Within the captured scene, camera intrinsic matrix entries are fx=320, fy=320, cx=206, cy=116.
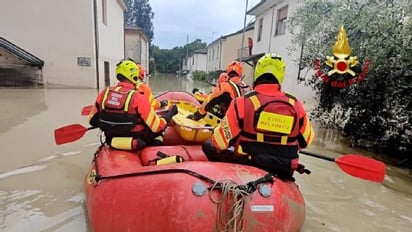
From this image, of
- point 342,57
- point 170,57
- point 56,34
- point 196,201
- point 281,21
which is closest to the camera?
point 196,201

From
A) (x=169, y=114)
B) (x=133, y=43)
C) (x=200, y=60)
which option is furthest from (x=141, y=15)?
(x=169, y=114)

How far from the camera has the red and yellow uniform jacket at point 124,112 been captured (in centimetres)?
303

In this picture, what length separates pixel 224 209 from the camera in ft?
6.07

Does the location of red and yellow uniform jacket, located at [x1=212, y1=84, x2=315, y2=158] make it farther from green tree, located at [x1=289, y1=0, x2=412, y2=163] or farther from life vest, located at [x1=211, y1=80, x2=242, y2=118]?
green tree, located at [x1=289, y1=0, x2=412, y2=163]

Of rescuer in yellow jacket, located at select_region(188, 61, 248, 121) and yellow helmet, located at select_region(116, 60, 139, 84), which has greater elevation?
yellow helmet, located at select_region(116, 60, 139, 84)

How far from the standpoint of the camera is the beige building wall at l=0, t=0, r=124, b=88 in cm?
1246

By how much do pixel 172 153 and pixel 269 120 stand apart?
1261mm

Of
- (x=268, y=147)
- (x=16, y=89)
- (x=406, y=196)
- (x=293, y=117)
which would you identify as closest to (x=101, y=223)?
(x=268, y=147)

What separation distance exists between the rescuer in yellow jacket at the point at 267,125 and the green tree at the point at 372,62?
3.04 meters

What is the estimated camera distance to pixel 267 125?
2.26 meters

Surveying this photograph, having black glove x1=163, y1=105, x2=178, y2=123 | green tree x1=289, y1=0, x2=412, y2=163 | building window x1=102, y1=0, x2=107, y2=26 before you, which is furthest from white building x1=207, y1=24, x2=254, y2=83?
black glove x1=163, y1=105, x2=178, y2=123

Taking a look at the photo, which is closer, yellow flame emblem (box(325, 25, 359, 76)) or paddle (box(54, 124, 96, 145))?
paddle (box(54, 124, 96, 145))

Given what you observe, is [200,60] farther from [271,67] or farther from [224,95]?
[271,67]

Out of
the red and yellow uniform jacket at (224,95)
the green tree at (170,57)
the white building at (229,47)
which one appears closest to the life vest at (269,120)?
the red and yellow uniform jacket at (224,95)
